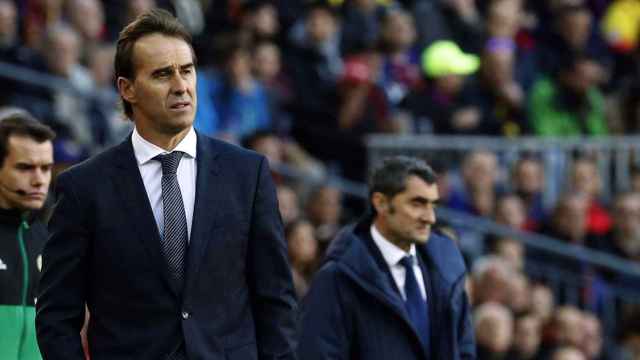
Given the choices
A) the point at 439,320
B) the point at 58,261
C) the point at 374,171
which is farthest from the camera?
the point at 374,171

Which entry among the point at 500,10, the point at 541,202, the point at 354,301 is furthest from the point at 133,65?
the point at 500,10

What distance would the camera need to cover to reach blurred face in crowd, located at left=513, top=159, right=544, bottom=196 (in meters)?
13.5

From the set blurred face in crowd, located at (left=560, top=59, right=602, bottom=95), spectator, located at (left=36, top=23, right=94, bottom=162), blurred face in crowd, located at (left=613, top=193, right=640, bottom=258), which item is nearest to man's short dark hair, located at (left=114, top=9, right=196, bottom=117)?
spectator, located at (left=36, top=23, right=94, bottom=162)

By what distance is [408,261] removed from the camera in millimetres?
7738

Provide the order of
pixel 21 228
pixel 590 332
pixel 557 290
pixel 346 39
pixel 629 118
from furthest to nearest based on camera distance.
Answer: pixel 629 118 → pixel 346 39 → pixel 557 290 → pixel 590 332 → pixel 21 228

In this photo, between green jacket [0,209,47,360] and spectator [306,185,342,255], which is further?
spectator [306,185,342,255]

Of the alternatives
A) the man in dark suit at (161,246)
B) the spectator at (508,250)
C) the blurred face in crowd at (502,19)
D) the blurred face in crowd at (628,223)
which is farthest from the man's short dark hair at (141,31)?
the blurred face in crowd at (502,19)

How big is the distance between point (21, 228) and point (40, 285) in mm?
1437

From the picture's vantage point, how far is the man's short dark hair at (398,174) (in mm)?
8109

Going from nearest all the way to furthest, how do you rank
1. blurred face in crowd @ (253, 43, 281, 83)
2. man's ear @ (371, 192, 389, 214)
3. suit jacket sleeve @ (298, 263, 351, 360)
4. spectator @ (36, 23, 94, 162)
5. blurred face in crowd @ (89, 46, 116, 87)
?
1. suit jacket sleeve @ (298, 263, 351, 360)
2. man's ear @ (371, 192, 389, 214)
3. spectator @ (36, 23, 94, 162)
4. blurred face in crowd @ (89, 46, 116, 87)
5. blurred face in crowd @ (253, 43, 281, 83)

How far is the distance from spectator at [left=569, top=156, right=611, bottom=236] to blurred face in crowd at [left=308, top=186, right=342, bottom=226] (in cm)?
234

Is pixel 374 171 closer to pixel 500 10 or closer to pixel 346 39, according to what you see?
pixel 346 39

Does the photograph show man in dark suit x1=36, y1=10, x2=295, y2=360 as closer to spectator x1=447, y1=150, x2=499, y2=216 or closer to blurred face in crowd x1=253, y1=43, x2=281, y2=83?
spectator x1=447, y1=150, x2=499, y2=216

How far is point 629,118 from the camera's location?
1600 cm
